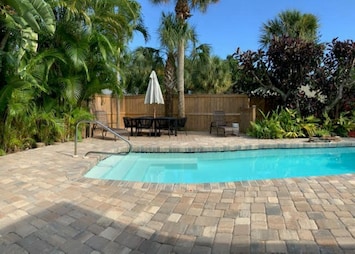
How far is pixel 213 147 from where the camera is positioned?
8766 mm

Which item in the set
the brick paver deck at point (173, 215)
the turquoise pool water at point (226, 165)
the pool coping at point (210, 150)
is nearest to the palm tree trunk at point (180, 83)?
the pool coping at point (210, 150)

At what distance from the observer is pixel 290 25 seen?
1361 cm

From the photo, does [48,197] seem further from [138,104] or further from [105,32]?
[138,104]

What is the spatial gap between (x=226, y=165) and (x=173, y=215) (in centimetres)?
444

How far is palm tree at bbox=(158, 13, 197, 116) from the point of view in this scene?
12.1 metres

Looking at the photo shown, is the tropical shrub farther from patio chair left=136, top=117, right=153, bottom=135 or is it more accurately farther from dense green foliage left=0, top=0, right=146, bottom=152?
dense green foliage left=0, top=0, right=146, bottom=152

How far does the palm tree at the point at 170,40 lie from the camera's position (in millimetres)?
12117

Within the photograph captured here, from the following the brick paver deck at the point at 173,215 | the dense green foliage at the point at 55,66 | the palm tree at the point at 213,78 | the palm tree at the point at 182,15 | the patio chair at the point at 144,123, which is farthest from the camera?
the palm tree at the point at 213,78

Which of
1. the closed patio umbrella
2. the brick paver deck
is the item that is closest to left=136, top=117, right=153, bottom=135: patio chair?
the closed patio umbrella

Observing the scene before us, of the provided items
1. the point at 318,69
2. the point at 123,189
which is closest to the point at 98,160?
the point at 123,189

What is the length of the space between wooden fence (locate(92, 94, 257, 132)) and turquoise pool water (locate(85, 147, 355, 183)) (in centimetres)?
432

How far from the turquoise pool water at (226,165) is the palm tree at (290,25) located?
636 cm

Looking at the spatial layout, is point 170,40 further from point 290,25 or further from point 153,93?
point 290,25

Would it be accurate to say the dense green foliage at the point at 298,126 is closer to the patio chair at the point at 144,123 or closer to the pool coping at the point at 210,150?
the pool coping at the point at 210,150
